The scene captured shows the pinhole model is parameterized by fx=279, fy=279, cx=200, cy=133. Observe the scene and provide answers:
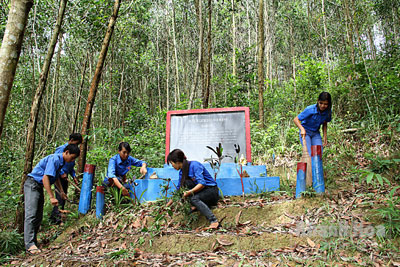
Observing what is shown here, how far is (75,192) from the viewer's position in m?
5.11

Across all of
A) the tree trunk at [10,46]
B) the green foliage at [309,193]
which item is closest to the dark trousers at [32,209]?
the tree trunk at [10,46]

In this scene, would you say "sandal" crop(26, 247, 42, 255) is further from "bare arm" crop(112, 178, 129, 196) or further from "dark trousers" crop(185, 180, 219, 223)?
"dark trousers" crop(185, 180, 219, 223)

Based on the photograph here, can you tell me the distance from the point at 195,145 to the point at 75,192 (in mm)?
2430

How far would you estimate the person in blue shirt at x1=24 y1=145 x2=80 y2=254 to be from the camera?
3.80 meters

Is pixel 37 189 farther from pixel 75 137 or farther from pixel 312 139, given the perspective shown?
pixel 312 139

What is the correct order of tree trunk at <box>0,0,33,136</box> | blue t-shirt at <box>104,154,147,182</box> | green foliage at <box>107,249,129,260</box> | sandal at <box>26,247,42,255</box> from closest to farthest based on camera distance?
tree trunk at <box>0,0,33,136</box>
green foliage at <box>107,249,129,260</box>
sandal at <box>26,247,42,255</box>
blue t-shirt at <box>104,154,147,182</box>

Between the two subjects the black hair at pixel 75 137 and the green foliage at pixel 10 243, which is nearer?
the green foliage at pixel 10 243

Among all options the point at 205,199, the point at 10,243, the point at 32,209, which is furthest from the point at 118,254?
the point at 10,243

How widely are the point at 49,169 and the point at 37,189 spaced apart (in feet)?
1.22

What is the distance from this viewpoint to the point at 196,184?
3.85 metres

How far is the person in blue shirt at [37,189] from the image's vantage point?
12.5 feet

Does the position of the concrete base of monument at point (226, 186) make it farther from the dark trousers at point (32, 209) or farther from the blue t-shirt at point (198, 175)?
the dark trousers at point (32, 209)

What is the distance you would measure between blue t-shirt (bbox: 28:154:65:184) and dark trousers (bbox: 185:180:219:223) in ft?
6.19

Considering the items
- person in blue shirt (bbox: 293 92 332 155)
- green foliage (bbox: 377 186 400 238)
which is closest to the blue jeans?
person in blue shirt (bbox: 293 92 332 155)
